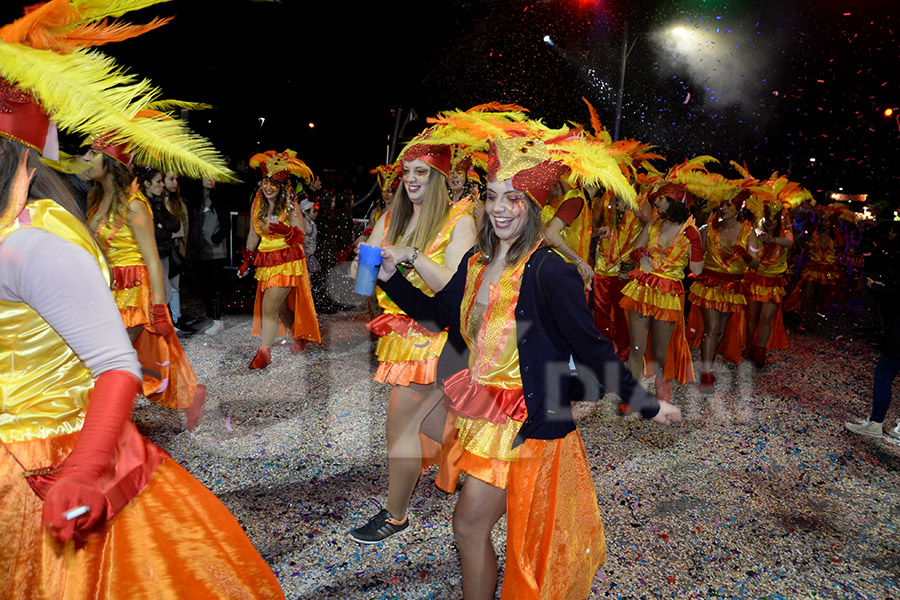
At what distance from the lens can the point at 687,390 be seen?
229 inches

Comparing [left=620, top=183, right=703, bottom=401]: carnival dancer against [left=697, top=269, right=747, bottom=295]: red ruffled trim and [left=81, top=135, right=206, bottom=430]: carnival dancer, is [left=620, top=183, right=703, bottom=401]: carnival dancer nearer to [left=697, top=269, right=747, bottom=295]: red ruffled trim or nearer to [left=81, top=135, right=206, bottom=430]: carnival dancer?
[left=697, top=269, right=747, bottom=295]: red ruffled trim

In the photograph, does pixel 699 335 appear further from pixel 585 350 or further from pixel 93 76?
pixel 93 76

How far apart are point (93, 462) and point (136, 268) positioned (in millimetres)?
3125

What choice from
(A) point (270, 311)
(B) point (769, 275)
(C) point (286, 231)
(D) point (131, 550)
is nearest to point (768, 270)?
(B) point (769, 275)

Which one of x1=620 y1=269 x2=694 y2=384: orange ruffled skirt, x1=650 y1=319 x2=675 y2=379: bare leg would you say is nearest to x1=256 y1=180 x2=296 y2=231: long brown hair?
x1=620 y1=269 x2=694 y2=384: orange ruffled skirt

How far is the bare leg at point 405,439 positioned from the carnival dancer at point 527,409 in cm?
83

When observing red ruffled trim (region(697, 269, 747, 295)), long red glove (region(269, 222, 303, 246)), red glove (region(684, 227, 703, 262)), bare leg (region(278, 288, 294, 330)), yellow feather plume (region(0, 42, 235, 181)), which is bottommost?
bare leg (region(278, 288, 294, 330))

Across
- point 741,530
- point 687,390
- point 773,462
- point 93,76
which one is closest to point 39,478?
point 93,76

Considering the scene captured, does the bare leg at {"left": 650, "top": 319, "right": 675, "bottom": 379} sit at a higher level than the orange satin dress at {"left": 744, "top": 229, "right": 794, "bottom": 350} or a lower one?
lower

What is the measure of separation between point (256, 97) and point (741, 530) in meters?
9.12

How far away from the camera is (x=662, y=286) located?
197 inches

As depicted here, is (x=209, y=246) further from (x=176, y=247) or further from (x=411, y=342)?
(x=411, y=342)

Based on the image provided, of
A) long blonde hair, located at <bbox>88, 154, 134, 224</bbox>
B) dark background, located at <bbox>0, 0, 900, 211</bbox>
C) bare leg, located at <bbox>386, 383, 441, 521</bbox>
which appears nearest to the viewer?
bare leg, located at <bbox>386, 383, 441, 521</bbox>

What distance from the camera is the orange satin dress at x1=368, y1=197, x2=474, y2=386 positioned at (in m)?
2.93
